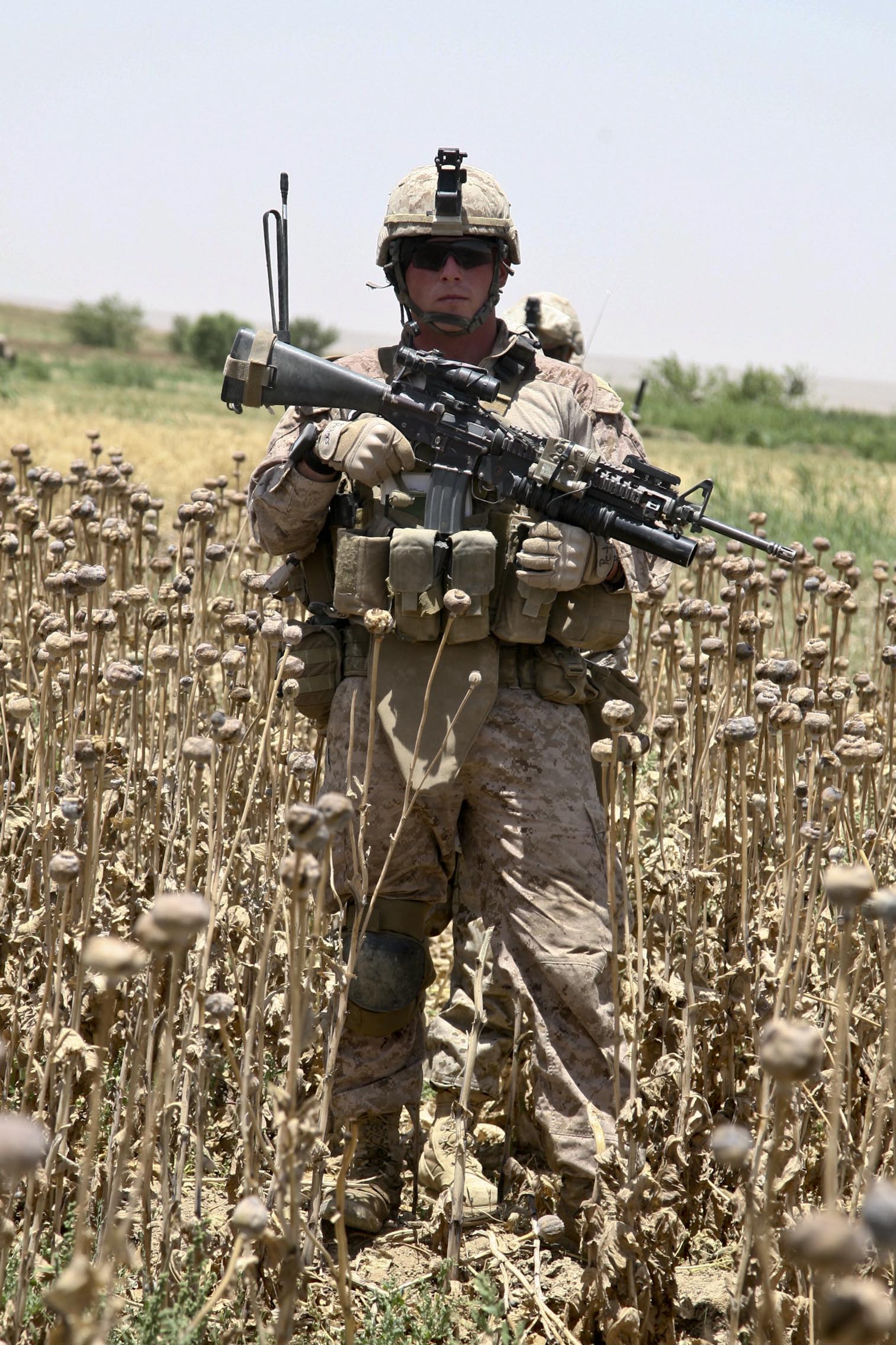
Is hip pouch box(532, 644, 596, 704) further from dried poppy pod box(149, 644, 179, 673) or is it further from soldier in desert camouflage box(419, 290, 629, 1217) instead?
dried poppy pod box(149, 644, 179, 673)

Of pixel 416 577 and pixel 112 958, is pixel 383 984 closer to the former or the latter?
pixel 416 577

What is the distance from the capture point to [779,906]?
10.3ft

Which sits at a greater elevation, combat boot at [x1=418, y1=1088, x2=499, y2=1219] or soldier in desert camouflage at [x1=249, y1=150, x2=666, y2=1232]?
soldier in desert camouflage at [x1=249, y1=150, x2=666, y2=1232]

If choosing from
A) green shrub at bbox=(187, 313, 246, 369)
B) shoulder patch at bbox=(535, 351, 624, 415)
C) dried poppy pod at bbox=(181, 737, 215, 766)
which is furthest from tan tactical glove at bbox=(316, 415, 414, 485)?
green shrub at bbox=(187, 313, 246, 369)

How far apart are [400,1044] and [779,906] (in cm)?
95

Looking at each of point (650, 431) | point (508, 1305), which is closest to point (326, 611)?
point (508, 1305)

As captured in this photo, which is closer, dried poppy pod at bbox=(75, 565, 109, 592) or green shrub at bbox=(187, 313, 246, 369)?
dried poppy pod at bbox=(75, 565, 109, 592)

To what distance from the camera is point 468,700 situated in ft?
10.0

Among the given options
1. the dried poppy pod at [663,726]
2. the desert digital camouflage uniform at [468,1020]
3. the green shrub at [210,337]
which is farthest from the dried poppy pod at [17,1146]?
the green shrub at [210,337]

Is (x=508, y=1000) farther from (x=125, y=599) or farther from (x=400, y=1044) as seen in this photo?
(x=125, y=599)

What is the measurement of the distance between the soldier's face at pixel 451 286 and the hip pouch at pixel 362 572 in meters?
0.57

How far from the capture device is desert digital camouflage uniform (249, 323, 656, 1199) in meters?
2.99

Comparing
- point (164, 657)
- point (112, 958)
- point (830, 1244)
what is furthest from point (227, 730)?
point (830, 1244)

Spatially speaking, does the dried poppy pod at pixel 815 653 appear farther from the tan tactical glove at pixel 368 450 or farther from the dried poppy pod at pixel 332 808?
the dried poppy pod at pixel 332 808
